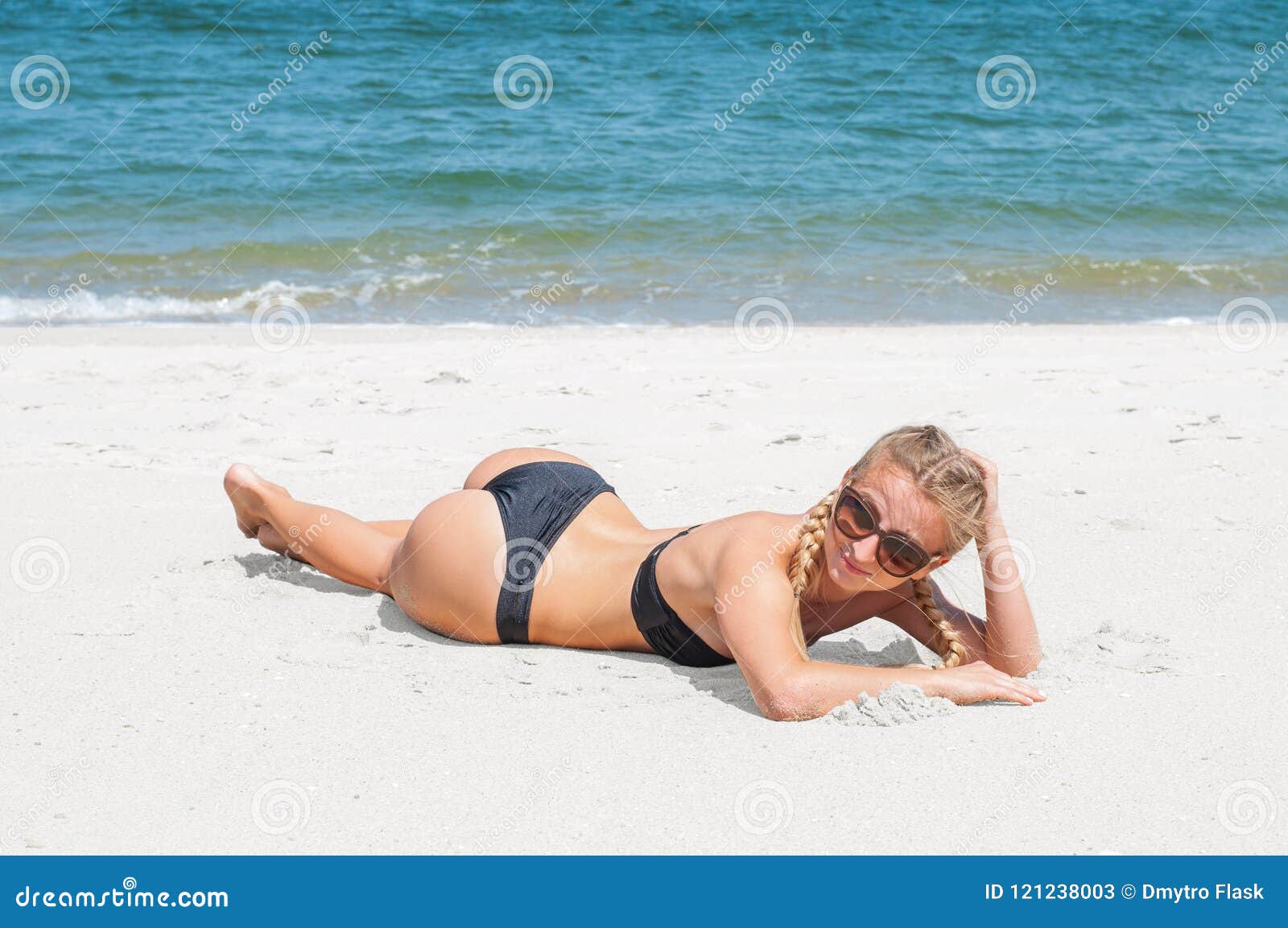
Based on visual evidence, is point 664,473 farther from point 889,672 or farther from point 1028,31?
point 1028,31

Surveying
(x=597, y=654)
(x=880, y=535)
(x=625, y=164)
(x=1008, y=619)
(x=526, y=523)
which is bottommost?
(x=597, y=654)

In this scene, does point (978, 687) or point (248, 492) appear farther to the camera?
point (248, 492)

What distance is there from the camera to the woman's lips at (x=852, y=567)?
2.80m

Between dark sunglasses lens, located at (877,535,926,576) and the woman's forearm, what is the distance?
25cm

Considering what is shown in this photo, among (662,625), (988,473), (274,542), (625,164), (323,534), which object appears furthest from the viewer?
(625,164)

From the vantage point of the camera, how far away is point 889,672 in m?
2.90

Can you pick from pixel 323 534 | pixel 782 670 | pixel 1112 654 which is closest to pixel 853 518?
pixel 782 670

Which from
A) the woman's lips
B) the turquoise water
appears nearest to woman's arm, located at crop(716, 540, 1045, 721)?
the woman's lips

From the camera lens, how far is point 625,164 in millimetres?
11500

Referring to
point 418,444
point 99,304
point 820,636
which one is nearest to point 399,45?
point 99,304

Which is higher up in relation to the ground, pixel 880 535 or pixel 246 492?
pixel 880 535

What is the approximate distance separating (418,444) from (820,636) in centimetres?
234

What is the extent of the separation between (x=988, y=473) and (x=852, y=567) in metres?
0.38

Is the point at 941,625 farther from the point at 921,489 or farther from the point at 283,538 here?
the point at 283,538
